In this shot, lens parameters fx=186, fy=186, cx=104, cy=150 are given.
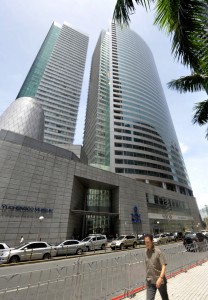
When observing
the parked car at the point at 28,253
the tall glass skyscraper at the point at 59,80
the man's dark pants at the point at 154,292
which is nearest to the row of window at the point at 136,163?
the tall glass skyscraper at the point at 59,80

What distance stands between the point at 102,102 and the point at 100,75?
1711 centimetres

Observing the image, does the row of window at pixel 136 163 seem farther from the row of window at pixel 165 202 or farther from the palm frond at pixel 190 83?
the palm frond at pixel 190 83

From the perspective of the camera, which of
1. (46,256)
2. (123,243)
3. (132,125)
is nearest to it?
(46,256)

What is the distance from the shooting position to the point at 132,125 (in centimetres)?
7544

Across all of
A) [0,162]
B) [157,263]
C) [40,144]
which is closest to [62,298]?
[157,263]

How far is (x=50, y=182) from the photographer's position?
27797 millimetres

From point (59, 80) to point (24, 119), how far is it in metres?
82.3

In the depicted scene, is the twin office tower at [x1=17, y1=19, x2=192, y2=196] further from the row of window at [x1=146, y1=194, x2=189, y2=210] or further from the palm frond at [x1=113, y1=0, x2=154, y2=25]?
the palm frond at [x1=113, y1=0, x2=154, y2=25]

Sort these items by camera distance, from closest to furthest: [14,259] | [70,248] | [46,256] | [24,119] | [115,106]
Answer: [14,259], [46,256], [70,248], [24,119], [115,106]

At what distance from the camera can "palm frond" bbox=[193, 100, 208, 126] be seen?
25.2 ft

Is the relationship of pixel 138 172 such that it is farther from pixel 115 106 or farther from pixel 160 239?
pixel 160 239

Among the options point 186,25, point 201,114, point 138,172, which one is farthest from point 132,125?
point 186,25

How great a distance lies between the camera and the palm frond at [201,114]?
7695mm

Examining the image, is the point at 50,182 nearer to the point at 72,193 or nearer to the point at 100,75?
the point at 72,193
